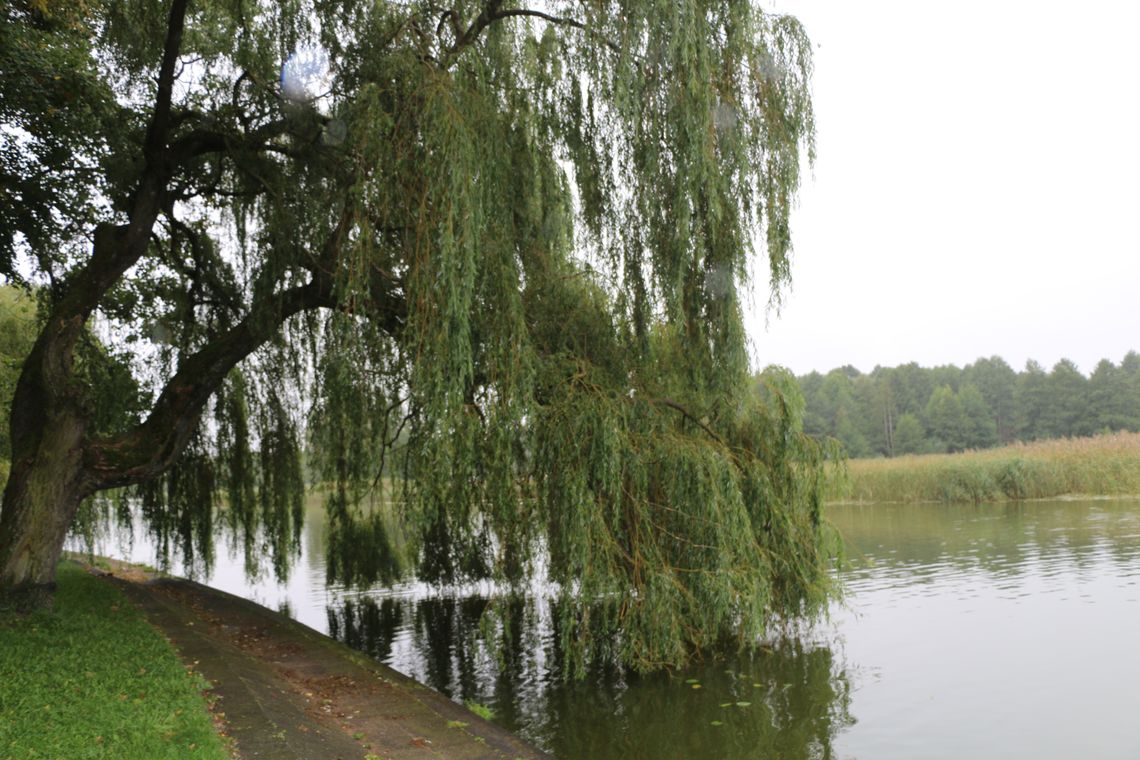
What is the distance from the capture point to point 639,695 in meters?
8.41

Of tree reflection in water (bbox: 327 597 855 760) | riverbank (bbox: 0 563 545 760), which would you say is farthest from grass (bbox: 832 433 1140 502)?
riverbank (bbox: 0 563 545 760)

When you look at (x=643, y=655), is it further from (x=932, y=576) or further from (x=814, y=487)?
(x=932, y=576)

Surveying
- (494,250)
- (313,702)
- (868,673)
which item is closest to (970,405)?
(868,673)

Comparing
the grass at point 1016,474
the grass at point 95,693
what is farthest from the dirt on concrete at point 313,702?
the grass at point 1016,474

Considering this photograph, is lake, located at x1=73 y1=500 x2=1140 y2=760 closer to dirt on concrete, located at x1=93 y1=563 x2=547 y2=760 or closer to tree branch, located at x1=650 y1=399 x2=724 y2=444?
dirt on concrete, located at x1=93 y1=563 x2=547 y2=760

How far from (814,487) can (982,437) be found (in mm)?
60168

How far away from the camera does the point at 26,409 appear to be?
852cm

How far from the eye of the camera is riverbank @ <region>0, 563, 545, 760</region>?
219 inches

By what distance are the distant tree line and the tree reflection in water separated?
4846cm

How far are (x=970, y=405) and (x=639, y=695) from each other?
61.9 meters

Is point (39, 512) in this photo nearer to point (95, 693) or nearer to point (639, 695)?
point (95, 693)

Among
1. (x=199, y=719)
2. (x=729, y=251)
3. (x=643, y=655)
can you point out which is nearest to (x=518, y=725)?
(x=643, y=655)

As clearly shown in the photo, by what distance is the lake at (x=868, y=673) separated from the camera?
7.28m

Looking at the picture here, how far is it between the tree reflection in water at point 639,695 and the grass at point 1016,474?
1592 cm
